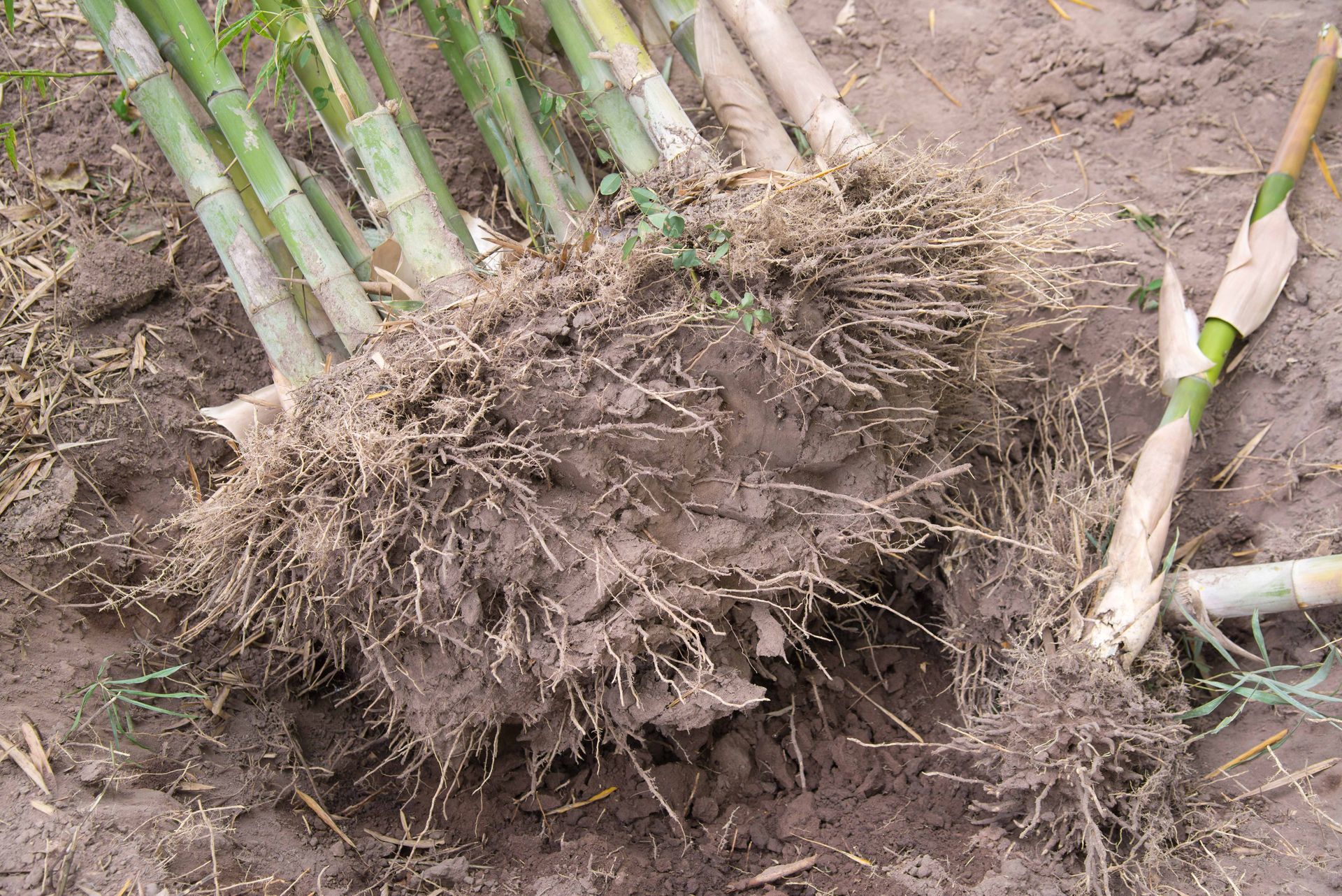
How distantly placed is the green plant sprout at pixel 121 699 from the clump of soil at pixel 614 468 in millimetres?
168

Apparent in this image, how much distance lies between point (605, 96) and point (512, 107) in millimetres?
220

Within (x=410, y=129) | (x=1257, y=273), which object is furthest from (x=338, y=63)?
(x=1257, y=273)

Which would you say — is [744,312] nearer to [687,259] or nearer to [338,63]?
[687,259]

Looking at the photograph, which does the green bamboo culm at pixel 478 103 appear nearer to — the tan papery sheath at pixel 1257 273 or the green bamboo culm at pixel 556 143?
the green bamboo culm at pixel 556 143

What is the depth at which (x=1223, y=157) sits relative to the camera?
7.42ft

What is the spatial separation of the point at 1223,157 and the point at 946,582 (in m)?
1.32

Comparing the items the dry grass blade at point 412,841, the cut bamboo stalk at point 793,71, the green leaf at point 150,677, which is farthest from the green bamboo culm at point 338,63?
the dry grass blade at point 412,841

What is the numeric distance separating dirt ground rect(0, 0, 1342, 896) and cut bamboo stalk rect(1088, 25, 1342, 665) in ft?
0.27

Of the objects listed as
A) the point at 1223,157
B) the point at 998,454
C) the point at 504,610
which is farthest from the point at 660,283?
the point at 1223,157

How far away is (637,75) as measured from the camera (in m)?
1.88

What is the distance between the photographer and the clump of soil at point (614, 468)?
5.18 feet

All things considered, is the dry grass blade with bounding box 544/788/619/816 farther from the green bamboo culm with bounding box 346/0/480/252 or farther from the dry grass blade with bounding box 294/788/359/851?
the green bamboo culm with bounding box 346/0/480/252

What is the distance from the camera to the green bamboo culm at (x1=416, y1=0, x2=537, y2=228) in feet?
6.64

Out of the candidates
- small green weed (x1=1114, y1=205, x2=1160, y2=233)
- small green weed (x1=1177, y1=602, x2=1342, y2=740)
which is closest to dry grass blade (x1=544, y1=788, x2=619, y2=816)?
small green weed (x1=1177, y1=602, x2=1342, y2=740)
